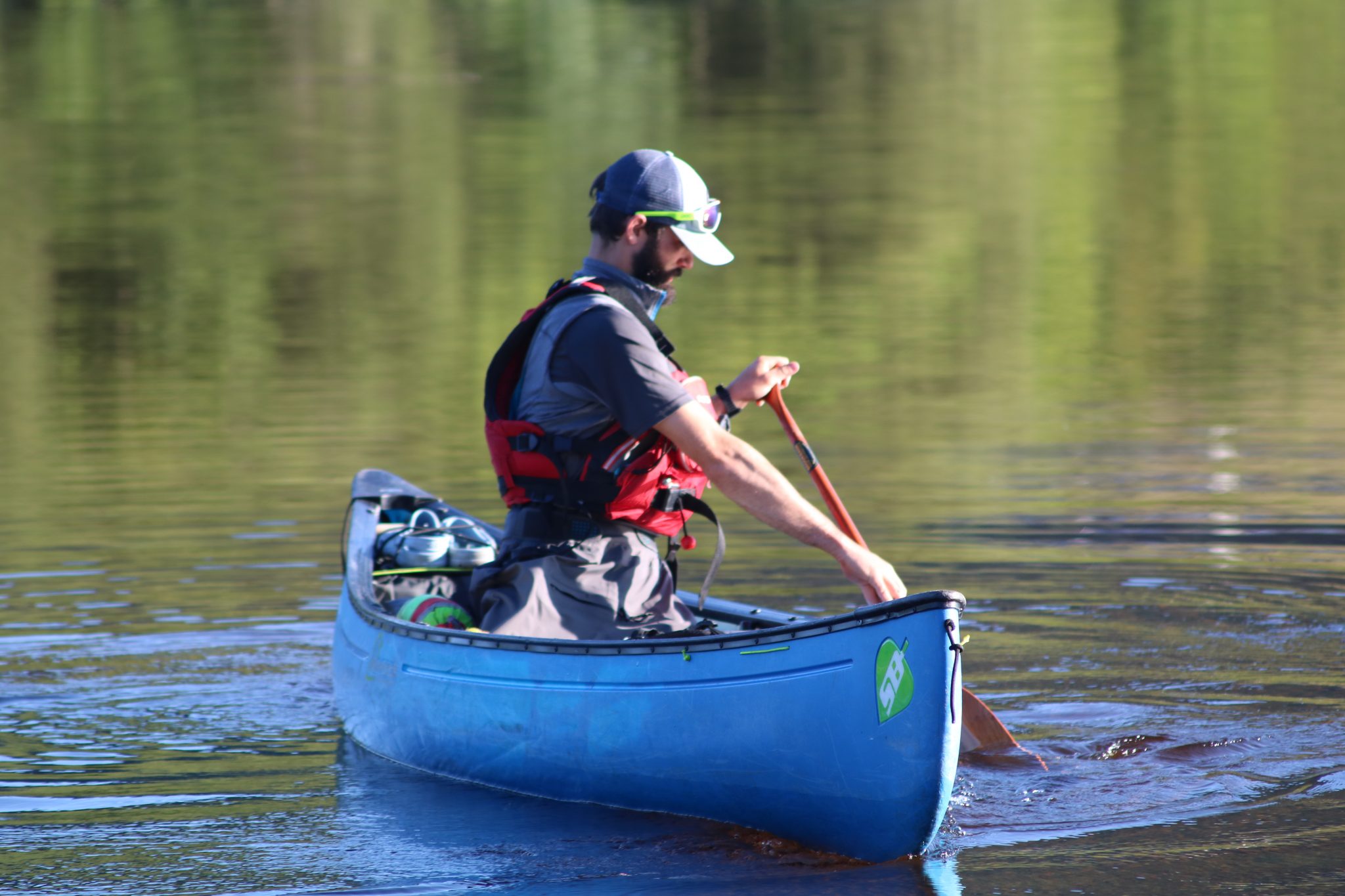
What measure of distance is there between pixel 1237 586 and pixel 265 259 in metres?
15.2

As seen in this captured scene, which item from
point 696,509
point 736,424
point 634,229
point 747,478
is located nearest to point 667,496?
point 696,509

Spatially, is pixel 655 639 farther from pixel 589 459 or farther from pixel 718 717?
pixel 589 459

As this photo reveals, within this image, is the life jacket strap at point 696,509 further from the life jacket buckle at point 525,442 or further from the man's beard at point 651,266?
the man's beard at point 651,266

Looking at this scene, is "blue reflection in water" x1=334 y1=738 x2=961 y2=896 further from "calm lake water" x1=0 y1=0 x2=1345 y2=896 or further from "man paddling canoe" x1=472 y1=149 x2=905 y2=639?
"man paddling canoe" x1=472 y1=149 x2=905 y2=639

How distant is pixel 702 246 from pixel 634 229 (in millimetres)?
191

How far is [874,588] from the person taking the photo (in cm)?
424

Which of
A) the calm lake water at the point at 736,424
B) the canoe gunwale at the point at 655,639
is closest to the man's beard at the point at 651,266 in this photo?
the canoe gunwale at the point at 655,639

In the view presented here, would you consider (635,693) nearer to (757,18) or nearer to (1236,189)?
(1236,189)

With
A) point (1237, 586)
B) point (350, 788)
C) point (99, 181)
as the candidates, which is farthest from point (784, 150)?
point (350, 788)

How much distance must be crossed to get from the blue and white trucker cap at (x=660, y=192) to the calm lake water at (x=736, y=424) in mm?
1260

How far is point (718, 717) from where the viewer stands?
4.35 m

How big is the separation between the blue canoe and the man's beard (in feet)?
3.23

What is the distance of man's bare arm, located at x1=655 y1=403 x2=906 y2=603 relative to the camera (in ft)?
14.3

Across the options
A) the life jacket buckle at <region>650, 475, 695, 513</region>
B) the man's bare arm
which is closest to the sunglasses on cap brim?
the man's bare arm
